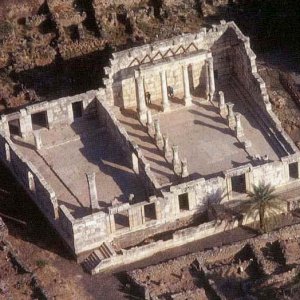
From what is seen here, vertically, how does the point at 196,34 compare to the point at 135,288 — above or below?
above

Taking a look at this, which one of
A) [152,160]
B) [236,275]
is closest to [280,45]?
[152,160]

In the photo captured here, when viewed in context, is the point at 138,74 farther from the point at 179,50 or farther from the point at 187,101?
the point at 187,101

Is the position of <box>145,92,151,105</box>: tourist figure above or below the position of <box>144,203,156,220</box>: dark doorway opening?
above

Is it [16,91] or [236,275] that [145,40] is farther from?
[236,275]

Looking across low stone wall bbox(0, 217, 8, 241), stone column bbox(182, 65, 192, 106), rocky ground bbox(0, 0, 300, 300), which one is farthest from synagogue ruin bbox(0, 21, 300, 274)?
low stone wall bbox(0, 217, 8, 241)

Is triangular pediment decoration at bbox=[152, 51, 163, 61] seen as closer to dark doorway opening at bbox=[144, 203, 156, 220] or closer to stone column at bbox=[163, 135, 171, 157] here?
stone column at bbox=[163, 135, 171, 157]
